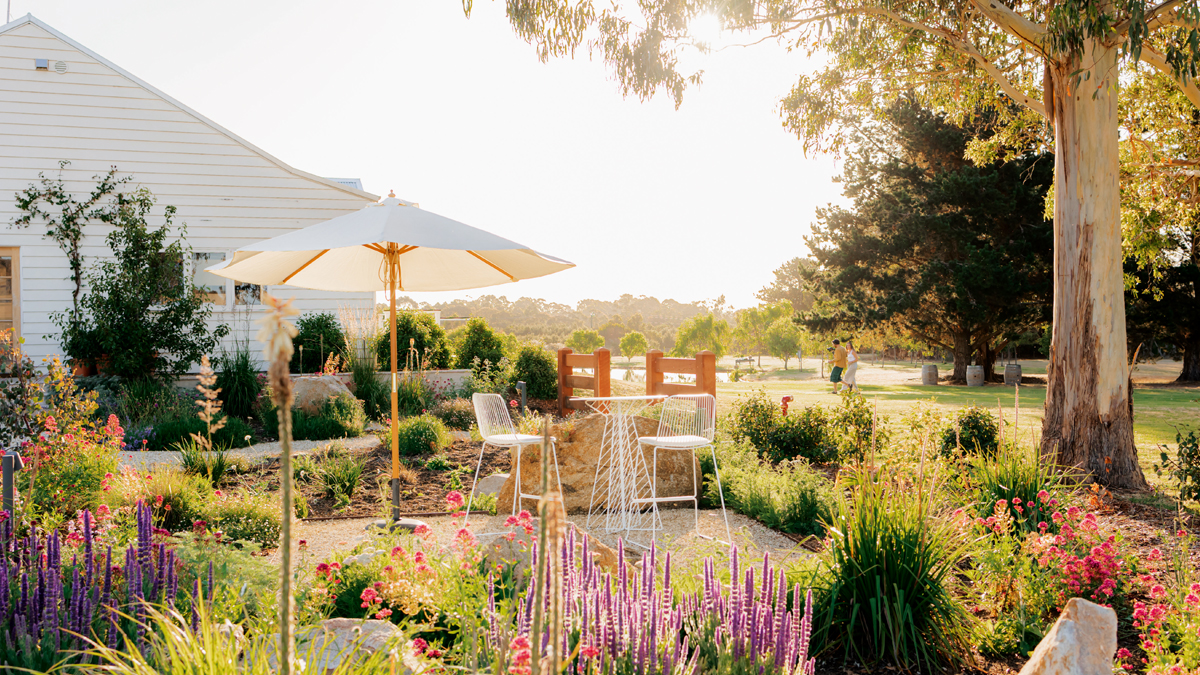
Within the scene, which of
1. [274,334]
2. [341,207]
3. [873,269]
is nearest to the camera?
[274,334]

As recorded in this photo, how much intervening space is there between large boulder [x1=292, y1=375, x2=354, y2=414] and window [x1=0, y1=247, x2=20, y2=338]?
5405mm

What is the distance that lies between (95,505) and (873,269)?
2236cm

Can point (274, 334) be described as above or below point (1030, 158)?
below

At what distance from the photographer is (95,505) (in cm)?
451

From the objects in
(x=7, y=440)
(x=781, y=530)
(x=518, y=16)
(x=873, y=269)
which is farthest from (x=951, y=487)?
(x=873, y=269)

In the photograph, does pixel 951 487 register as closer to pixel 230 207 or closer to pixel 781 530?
pixel 781 530

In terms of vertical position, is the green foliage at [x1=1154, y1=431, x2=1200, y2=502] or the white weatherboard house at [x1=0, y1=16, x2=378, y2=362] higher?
the white weatherboard house at [x1=0, y1=16, x2=378, y2=362]

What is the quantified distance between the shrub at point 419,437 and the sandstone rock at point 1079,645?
6714 millimetres

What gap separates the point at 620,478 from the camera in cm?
537

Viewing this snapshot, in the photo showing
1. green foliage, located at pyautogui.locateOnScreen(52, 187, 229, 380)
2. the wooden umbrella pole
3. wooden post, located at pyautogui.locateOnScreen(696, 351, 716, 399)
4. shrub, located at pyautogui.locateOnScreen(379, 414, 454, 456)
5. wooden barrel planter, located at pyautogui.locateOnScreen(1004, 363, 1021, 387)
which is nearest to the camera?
the wooden umbrella pole

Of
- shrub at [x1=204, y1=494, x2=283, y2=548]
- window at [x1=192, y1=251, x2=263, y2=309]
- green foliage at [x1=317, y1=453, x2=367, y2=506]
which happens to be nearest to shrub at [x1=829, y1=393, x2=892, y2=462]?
green foliage at [x1=317, y1=453, x2=367, y2=506]

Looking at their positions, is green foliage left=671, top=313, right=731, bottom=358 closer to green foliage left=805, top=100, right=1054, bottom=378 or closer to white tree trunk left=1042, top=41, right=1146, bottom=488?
green foliage left=805, top=100, right=1054, bottom=378

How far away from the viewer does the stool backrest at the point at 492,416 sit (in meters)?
5.30

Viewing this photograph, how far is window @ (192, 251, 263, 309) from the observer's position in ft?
39.9
